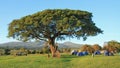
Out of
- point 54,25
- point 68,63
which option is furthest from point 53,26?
point 68,63

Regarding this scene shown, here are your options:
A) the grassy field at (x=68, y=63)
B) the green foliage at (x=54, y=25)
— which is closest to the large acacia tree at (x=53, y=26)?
the green foliage at (x=54, y=25)

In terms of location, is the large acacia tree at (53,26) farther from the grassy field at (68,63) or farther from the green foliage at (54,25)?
the grassy field at (68,63)

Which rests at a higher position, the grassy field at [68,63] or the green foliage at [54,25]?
the green foliage at [54,25]

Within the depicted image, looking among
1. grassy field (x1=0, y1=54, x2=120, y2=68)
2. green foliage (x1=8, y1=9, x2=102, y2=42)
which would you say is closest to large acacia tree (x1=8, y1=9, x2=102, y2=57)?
green foliage (x1=8, y1=9, x2=102, y2=42)

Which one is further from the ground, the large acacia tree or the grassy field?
the large acacia tree

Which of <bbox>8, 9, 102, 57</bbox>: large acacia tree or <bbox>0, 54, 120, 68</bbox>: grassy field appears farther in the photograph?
<bbox>8, 9, 102, 57</bbox>: large acacia tree

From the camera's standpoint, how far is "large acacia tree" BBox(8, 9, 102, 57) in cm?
6394

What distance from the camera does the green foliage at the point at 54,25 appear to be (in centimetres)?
6391

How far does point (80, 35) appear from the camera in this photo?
67500 millimetres

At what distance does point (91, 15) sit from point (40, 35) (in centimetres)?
1197

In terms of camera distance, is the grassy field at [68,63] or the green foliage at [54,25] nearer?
the grassy field at [68,63]

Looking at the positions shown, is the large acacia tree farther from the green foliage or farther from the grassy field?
the grassy field

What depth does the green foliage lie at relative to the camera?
210ft

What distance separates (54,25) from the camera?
65.9 meters
